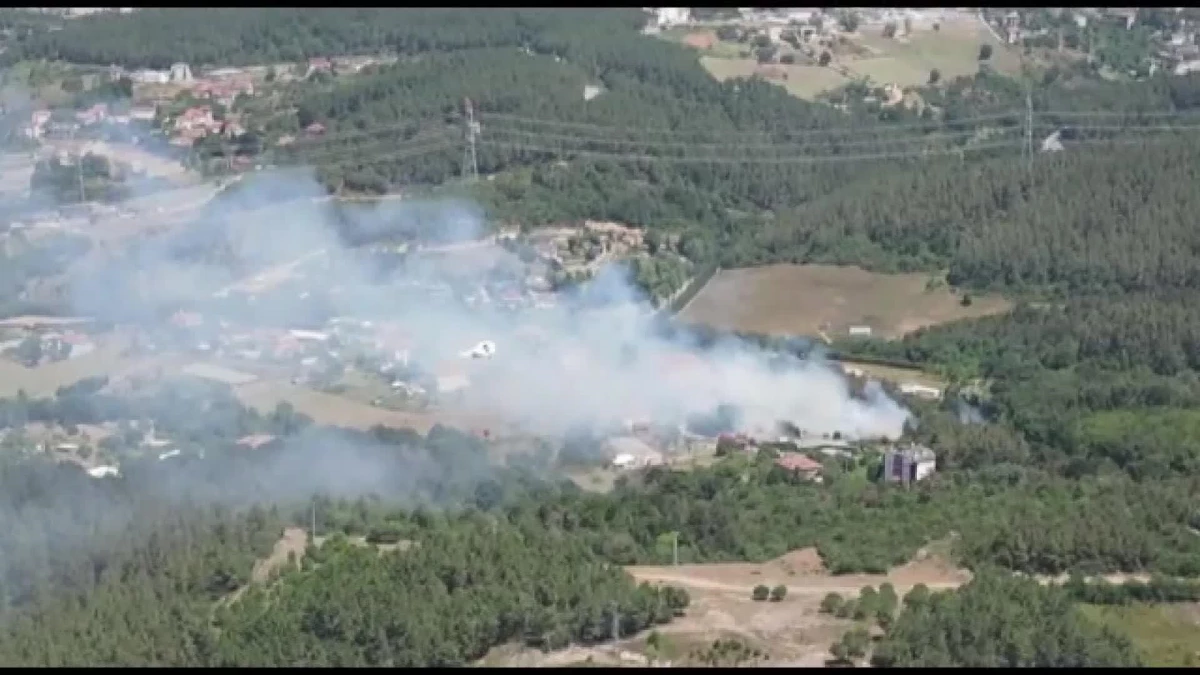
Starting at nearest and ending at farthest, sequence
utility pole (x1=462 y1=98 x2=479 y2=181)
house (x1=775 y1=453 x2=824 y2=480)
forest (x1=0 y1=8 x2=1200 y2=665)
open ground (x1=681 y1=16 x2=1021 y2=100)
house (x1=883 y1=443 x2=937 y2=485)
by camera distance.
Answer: forest (x1=0 y1=8 x2=1200 y2=665) < house (x1=883 y1=443 x2=937 y2=485) < house (x1=775 y1=453 x2=824 y2=480) < utility pole (x1=462 y1=98 x2=479 y2=181) < open ground (x1=681 y1=16 x2=1021 y2=100)

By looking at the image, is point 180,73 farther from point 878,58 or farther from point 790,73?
point 878,58

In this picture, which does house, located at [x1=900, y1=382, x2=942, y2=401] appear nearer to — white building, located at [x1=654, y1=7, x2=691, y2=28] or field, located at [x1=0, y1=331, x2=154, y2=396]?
field, located at [x1=0, y1=331, x2=154, y2=396]

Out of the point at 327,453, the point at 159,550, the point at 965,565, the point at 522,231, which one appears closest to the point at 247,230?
the point at 522,231

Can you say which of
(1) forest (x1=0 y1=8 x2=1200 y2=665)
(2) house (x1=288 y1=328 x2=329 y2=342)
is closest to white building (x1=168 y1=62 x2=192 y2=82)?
(1) forest (x1=0 y1=8 x2=1200 y2=665)

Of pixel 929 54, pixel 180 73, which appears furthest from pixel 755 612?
pixel 180 73

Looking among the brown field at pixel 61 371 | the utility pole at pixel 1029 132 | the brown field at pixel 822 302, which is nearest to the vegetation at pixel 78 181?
the brown field at pixel 61 371

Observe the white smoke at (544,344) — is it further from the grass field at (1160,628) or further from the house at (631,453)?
the grass field at (1160,628)

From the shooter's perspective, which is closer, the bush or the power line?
the bush
